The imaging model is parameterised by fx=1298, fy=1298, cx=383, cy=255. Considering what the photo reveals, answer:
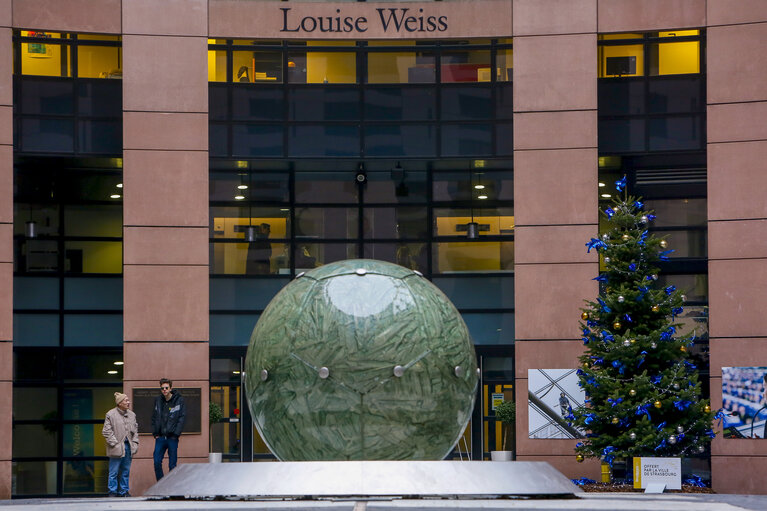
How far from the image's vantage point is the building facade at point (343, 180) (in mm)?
23766

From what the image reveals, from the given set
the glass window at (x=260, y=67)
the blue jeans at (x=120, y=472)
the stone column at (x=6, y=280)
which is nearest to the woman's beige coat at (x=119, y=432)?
the blue jeans at (x=120, y=472)

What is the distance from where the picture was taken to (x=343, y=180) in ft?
87.9

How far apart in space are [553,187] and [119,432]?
9.65 metres

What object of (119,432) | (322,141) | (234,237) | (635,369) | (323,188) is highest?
(322,141)

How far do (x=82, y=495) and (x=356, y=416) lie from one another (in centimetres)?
1572

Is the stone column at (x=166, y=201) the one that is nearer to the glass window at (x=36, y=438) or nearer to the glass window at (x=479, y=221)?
the glass window at (x=36, y=438)

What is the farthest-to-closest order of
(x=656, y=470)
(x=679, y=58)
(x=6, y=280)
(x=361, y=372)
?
(x=679, y=58), (x=6, y=280), (x=656, y=470), (x=361, y=372)

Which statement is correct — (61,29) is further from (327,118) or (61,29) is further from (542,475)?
(542,475)

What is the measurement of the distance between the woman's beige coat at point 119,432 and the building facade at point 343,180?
186 inches

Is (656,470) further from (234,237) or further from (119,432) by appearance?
(234,237)

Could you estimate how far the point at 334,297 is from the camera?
1098 centimetres

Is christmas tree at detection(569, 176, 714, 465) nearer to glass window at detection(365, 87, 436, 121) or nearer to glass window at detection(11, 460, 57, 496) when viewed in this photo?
glass window at detection(365, 87, 436, 121)

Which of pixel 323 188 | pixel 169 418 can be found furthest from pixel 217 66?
pixel 169 418

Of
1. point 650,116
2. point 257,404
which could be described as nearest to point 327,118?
point 650,116
